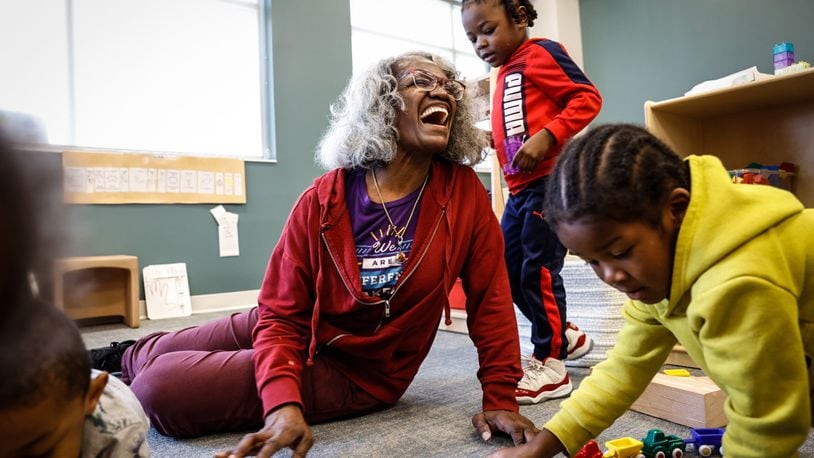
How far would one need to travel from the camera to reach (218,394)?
44.0 inches

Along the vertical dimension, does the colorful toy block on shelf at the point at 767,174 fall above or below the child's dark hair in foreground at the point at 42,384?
above

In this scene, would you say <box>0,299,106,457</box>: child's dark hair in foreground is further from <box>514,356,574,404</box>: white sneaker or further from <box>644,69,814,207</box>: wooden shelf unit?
<box>644,69,814,207</box>: wooden shelf unit

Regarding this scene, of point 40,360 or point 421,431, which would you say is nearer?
point 40,360

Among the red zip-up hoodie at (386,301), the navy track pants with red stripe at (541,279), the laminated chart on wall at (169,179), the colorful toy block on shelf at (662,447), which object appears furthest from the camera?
the laminated chart on wall at (169,179)

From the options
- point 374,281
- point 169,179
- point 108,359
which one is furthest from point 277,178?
point 374,281

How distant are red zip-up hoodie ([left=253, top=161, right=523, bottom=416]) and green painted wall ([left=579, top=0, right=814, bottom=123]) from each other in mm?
2910

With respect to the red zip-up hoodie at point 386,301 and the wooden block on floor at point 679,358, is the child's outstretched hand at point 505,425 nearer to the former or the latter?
the red zip-up hoodie at point 386,301

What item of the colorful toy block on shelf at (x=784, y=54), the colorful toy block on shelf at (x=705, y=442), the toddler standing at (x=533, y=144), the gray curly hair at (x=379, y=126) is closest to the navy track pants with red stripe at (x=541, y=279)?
the toddler standing at (x=533, y=144)

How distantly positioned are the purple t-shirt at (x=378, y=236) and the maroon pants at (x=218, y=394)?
21 centimetres

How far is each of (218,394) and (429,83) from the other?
0.81 metres

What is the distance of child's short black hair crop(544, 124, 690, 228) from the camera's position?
0.65 m

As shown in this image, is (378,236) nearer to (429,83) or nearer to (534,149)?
(429,83)

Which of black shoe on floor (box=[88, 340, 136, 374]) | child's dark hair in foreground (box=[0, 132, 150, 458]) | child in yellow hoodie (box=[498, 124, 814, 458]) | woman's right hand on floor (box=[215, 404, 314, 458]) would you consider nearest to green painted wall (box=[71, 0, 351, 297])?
black shoe on floor (box=[88, 340, 136, 374])

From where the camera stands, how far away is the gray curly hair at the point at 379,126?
1.27 meters
